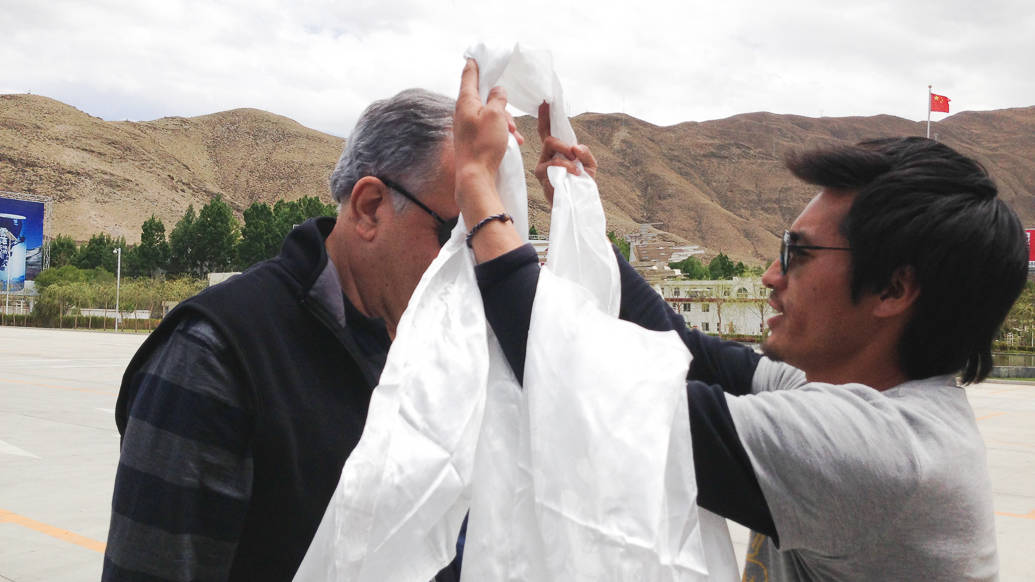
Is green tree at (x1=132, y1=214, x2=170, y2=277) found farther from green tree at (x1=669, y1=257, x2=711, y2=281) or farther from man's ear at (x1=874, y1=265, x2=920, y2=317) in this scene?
man's ear at (x1=874, y1=265, x2=920, y2=317)

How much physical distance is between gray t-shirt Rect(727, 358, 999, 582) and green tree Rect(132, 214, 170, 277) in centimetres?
8314

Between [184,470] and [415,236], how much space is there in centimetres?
74

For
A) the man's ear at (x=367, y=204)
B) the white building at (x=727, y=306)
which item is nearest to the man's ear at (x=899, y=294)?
the man's ear at (x=367, y=204)

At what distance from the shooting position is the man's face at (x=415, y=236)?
198 centimetres

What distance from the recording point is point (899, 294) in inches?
59.2

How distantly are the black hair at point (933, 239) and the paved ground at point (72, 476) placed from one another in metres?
4.71

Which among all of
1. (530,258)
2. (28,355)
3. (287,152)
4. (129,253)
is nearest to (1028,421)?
(530,258)

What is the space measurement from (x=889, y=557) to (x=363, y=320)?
4.04 ft

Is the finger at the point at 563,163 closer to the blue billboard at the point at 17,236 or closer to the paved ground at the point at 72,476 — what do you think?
the paved ground at the point at 72,476

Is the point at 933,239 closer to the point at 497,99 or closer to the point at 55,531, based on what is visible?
the point at 497,99

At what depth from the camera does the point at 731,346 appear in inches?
85.0

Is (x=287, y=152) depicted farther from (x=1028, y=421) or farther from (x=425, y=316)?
(x=425, y=316)

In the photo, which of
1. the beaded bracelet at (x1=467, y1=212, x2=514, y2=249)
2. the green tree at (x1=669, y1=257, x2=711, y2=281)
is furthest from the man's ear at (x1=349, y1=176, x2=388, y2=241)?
the green tree at (x1=669, y1=257, x2=711, y2=281)

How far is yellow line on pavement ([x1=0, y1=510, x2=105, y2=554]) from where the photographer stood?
5621 millimetres
